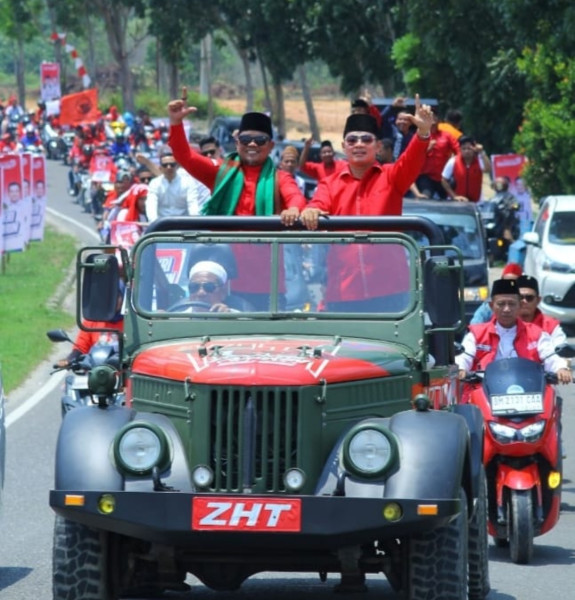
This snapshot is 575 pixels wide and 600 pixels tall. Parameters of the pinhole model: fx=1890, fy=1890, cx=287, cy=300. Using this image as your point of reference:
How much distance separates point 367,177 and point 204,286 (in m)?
1.83

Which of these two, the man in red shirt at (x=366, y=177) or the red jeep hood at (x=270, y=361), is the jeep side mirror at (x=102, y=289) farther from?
the man in red shirt at (x=366, y=177)

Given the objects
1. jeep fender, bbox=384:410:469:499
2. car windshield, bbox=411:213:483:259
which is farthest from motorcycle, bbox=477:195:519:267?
jeep fender, bbox=384:410:469:499

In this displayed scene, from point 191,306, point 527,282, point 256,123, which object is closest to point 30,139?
point 527,282

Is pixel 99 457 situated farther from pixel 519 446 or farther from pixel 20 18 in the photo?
pixel 20 18

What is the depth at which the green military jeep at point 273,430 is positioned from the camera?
24.4 ft

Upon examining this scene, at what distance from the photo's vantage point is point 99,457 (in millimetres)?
7602

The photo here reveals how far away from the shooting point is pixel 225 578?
8.09 m

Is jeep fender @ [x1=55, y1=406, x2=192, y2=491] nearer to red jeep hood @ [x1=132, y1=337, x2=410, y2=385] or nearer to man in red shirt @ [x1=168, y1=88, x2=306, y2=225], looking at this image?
red jeep hood @ [x1=132, y1=337, x2=410, y2=385]

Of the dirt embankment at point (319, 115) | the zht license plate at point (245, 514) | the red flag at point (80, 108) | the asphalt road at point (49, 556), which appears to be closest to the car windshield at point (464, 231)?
the asphalt road at point (49, 556)

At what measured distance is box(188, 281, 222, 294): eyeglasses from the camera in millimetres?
8805

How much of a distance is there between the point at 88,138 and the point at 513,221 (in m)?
29.0

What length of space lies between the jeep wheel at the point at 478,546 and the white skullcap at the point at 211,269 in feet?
4.97

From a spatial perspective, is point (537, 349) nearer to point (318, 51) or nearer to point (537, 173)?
point (537, 173)

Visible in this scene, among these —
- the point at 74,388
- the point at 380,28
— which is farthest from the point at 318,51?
the point at 74,388
